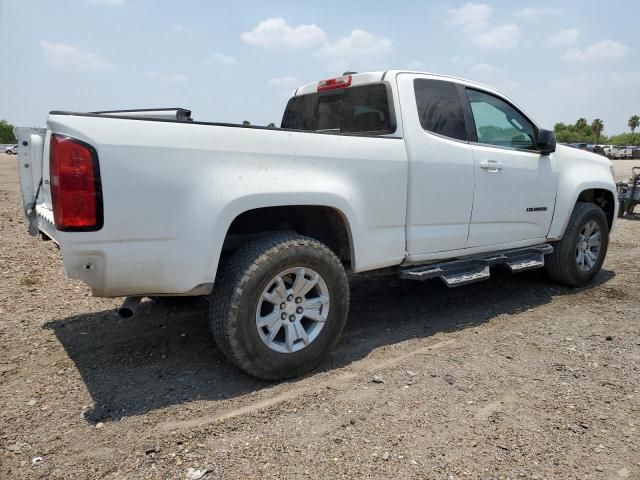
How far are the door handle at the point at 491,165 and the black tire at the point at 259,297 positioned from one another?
67.5 inches

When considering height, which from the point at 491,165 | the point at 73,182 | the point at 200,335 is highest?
the point at 491,165

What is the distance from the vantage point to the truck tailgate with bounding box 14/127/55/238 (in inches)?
119

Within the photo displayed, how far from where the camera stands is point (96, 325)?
4023 millimetres

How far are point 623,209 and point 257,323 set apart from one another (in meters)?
10.9

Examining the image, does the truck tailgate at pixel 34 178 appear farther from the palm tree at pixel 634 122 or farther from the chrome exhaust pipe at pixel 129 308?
the palm tree at pixel 634 122

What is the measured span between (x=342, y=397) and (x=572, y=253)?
3491 mm

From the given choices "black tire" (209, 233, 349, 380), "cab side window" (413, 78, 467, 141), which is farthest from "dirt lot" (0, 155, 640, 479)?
"cab side window" (413, 78, 467, 141)

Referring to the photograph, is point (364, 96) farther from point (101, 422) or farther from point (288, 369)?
point (101, 422)

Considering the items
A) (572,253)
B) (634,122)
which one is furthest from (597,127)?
(572,253)

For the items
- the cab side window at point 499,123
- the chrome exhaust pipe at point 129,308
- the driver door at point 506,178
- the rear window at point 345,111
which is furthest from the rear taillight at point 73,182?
the cab side window at point 499,123

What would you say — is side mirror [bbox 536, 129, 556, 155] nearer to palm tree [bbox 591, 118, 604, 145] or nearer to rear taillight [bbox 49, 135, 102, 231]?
rear taillight [bbox 49, 135, 102, 231]

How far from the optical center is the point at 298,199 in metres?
3.05

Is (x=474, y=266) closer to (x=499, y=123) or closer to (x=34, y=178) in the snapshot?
(x=499, y=123)

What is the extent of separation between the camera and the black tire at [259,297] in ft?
9.40
